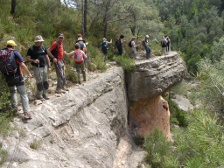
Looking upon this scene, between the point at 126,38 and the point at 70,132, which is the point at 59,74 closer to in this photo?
the point at 70,132

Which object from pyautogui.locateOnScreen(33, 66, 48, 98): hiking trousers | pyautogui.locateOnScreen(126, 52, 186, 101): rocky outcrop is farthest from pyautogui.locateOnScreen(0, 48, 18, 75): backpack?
pyautogui.locateOnScreen(126, 52, 186, 101): rocky outcrop

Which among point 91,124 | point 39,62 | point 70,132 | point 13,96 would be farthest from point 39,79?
point 91,124

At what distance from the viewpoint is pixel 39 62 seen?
662 cm

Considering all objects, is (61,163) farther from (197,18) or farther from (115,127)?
(197,18)

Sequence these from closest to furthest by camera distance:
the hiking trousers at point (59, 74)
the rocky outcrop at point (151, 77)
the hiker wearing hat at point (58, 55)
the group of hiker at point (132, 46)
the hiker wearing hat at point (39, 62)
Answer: the hiker wearing hat at point (39, 62), the hiker wearing hat at point (58, 55), the hiking trousers at point (59, 74), the group of hiker at point (132, 46), the rocky outcrop at point (151, 77)

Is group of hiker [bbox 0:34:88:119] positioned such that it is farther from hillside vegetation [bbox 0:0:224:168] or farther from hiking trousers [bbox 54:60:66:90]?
hillside vegetation [bbox 0:0:224:168]

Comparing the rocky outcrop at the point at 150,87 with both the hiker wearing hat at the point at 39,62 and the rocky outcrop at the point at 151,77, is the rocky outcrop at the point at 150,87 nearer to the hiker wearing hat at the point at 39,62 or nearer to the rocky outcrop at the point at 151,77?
the rocky outcrop at the point at 151,77

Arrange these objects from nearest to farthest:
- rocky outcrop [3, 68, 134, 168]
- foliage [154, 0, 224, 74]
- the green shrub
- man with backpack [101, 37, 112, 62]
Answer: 1. rocky outcrop [3, 68, 134, 168]
2. the green shrub
3. man with backpack [101, 37, 112, 62]
4. foliage [154, 0, 224, 74]

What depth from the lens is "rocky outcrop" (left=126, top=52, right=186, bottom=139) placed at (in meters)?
13.5

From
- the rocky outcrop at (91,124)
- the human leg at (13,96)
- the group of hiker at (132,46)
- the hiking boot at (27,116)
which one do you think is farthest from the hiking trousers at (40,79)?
the group of hiker at (132,46)

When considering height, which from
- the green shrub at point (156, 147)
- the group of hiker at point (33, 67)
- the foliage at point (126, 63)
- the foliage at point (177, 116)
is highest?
the group of hiker at point (33, 67)

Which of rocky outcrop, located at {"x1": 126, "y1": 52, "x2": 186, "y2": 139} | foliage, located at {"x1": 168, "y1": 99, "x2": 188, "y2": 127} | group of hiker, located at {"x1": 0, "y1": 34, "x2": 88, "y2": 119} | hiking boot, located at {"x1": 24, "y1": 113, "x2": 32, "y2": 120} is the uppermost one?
group of hiker, located at {"x1": 0, "y1": 34, "x2": 88, "y2": 119}

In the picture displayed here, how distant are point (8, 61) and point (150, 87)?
372 inches

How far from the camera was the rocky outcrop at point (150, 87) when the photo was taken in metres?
13.5
